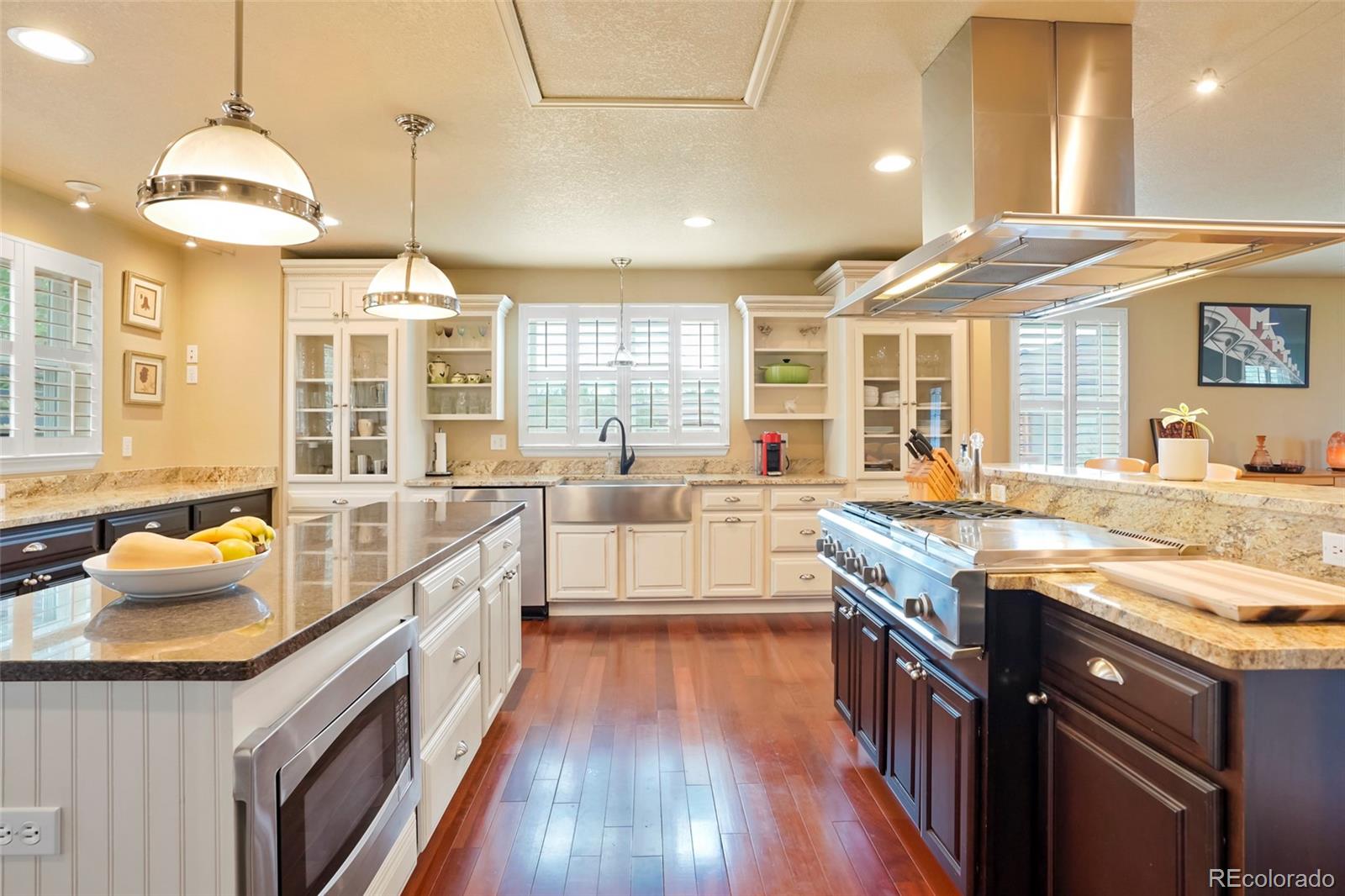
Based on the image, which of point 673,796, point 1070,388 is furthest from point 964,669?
point 1070,388

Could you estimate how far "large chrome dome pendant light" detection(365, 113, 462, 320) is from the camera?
2.46m

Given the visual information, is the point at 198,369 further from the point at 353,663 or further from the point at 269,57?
the point at 353,663

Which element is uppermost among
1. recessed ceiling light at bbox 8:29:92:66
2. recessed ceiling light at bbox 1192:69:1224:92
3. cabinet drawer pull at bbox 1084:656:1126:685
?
recessed ceiling light at bbox 1192:69:1224:92

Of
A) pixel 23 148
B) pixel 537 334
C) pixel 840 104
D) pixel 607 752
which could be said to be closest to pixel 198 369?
pixel 23 148

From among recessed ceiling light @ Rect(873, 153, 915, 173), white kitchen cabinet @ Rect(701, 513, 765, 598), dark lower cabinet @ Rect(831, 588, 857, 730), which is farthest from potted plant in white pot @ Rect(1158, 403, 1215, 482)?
white kitchen cabinet @ Rect(701, 513, 765, 598)

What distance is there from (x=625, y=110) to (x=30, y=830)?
2528 mm

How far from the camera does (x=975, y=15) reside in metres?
1.98

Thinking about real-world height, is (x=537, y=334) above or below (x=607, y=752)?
above

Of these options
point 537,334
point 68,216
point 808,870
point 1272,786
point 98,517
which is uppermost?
point 68,216

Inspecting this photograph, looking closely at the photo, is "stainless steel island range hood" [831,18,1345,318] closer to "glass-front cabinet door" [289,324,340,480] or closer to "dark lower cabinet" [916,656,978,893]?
"dark lower cabinet" [916,656,978,893]

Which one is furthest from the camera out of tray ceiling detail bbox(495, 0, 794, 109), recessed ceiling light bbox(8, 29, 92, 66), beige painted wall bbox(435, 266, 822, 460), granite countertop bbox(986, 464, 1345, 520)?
beige painted wall bbox(435, 266, 822, 460)

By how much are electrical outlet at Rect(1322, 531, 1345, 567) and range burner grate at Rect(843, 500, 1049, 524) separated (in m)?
0.80

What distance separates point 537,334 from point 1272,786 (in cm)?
469

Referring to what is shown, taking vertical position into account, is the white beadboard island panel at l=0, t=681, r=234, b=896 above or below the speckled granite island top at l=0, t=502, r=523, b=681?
below
